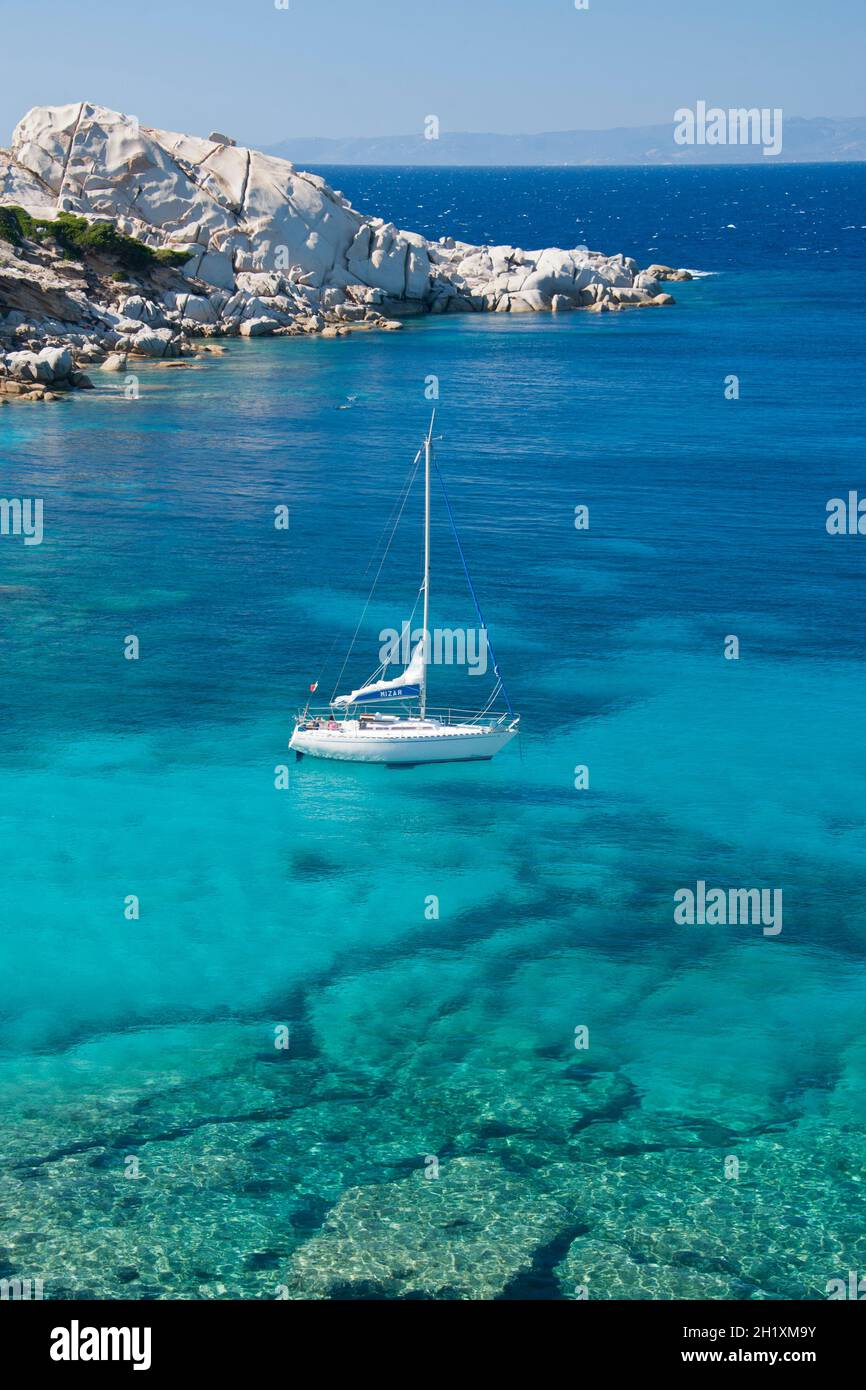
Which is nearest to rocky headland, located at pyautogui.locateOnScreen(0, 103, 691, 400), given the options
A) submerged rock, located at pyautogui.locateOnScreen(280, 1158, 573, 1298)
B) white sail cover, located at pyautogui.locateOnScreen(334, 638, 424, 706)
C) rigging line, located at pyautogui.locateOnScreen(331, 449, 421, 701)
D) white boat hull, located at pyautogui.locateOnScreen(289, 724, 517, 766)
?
rigging line, located at pyautogui.locateOnScreen(331, 449, 421, 701)

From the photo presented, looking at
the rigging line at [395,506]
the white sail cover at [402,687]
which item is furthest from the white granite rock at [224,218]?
the white sail cover at [402,687]

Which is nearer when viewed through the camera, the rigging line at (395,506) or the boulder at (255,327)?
the rigging line at (395,506)

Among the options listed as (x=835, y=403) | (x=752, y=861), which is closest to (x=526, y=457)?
(x=835, y=403)

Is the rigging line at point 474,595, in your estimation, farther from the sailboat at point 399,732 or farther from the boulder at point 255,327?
the boulder at point 255,327

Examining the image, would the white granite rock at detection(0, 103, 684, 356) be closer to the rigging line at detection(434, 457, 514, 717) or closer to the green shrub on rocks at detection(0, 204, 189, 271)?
the green shrub on rocks at detection(0, 204, 189, 271)

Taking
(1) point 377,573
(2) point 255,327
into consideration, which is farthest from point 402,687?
(2) point 255,327

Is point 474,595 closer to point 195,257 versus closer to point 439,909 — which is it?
point 439,909
